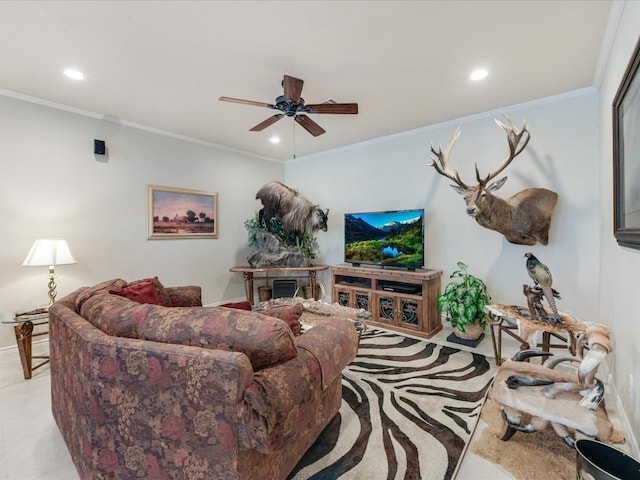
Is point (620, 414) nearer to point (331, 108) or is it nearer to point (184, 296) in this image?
point (331, 108)

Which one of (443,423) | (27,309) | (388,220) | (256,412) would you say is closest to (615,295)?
(443,423)

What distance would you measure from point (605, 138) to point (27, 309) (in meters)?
5.91

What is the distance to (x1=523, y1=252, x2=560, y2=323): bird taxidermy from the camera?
94.8 inches

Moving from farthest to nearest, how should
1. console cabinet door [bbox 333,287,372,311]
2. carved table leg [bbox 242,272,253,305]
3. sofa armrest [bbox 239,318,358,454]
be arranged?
carved table leg [bbox 242,272,253,305] → console cabinet door [bbox 333,287,372,311] → sofa armrest [bbox 239,318,358,454]

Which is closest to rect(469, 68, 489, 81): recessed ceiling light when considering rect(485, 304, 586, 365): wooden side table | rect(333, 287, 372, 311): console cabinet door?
rect(485, 304, 586, 365): wooden side table

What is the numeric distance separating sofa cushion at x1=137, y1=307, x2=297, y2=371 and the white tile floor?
1.18 m

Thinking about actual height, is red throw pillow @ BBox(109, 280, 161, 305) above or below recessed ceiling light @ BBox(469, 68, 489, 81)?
below

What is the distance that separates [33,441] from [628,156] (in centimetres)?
411

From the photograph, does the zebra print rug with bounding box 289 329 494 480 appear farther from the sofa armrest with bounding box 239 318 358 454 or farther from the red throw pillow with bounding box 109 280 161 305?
the red throw pillow with bounding box 109 280 161 305

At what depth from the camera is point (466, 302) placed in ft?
10.4

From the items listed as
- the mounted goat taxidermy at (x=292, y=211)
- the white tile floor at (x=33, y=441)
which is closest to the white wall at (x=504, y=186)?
the mounted goat taxidermy at (x=292, y=211)

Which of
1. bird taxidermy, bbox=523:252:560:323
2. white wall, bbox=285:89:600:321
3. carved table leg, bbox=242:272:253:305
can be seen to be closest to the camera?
bird taxidermy, bbox=523:252:560:323

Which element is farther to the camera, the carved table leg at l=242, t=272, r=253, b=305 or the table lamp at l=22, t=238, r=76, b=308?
the carved table leg at l=242, t=272, r=253, b=305

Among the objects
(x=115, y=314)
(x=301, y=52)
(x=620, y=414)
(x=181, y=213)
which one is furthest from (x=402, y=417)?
(x=181, y=213)
